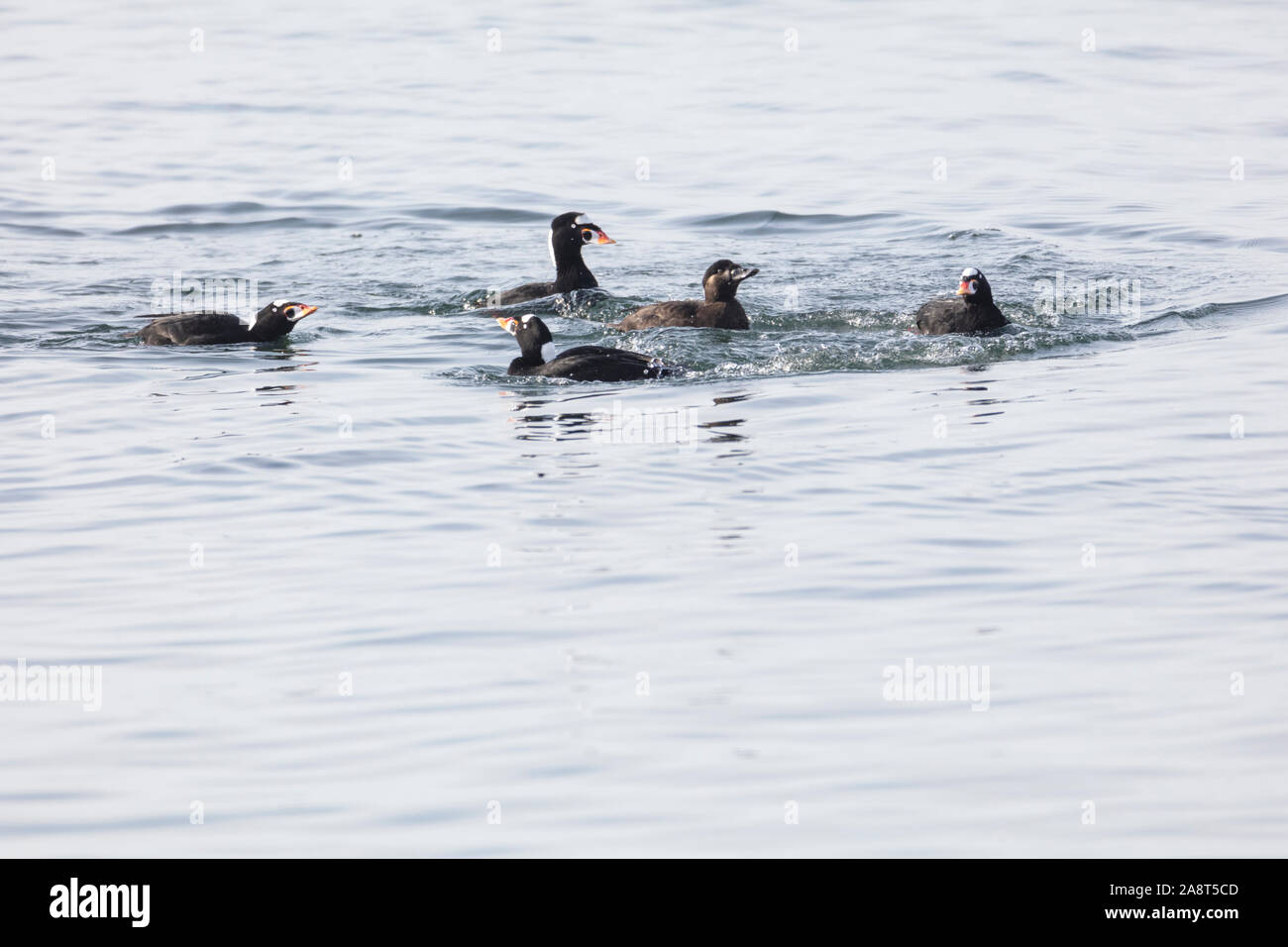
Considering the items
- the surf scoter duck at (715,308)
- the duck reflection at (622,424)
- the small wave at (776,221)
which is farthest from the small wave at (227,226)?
the duck reflection at (622,424)

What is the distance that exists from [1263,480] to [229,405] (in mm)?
7217

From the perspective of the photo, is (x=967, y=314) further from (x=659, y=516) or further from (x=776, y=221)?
(x=776, y=221)

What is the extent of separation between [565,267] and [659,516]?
7.55m

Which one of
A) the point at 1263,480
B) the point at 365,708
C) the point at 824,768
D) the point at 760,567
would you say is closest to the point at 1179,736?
the point at 824,768

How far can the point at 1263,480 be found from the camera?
34.6 ft

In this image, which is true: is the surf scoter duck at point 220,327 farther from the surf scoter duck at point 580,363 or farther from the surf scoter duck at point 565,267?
the surf scoter duck at point 565,267

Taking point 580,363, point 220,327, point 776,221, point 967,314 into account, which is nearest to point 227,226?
point 776,221

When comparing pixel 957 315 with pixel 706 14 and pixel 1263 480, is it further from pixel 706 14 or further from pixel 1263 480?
pixel 706 14

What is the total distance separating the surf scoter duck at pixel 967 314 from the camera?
1455 cm

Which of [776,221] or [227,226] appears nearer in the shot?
[776,221]

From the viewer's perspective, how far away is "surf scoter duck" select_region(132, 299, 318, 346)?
15047 mm

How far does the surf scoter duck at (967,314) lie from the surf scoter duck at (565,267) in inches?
141

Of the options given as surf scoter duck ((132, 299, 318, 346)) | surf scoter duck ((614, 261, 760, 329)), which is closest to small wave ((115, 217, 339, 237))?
surf scoter duck ((132, 299, 318, 346))

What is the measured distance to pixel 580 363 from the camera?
13500 mm
